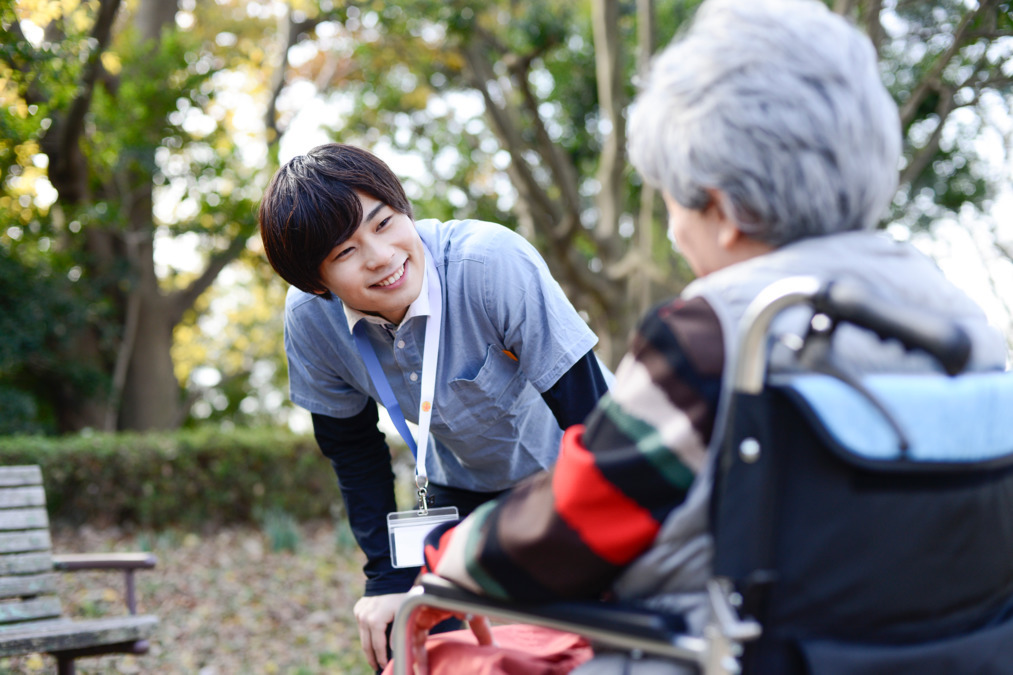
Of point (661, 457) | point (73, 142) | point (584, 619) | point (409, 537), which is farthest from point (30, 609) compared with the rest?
point (73, 142)

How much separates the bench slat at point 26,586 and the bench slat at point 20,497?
10.6 inches

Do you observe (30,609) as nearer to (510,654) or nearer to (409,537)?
(409,537)

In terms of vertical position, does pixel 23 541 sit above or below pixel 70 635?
above

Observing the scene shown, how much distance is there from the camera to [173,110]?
8.32m

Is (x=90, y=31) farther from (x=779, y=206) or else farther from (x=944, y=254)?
(x=944, y=254)

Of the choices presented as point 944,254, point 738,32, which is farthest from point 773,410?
point 944,254

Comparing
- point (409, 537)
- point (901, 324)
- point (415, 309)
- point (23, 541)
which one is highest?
point (415, 309)

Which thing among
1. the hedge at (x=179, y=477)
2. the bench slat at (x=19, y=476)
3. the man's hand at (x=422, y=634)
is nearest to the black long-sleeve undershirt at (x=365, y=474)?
the man's hand at (x=422, y=634)

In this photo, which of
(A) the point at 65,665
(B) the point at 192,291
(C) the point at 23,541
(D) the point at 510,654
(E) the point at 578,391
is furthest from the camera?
(B) the point at 192,291

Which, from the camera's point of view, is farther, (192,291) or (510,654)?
(192,291)

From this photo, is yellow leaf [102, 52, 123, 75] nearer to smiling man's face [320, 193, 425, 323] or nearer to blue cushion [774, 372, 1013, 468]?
smiling man's face [320, 193, 425, 323]

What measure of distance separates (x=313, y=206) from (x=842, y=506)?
119cm

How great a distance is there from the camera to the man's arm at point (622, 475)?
1.01 metres

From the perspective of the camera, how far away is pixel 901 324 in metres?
0.93
